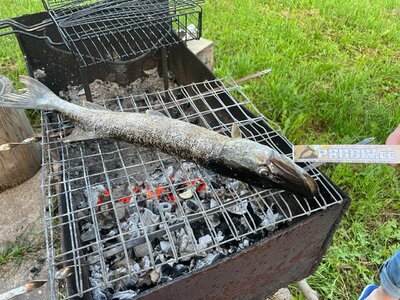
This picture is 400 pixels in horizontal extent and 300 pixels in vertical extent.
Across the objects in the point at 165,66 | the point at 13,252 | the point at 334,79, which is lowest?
the point at 13,252

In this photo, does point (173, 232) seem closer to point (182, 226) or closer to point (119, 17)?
point (182, 226)

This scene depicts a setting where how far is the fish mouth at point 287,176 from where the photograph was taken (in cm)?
188

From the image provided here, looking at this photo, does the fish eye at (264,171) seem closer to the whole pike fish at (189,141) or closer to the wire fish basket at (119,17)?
the whole pike fish at (189,141)

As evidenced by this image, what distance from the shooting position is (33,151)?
3500mm

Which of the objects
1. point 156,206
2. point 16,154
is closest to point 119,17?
point 16,154

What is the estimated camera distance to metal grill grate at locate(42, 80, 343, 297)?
2.05 metres

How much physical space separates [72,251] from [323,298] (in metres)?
1.96

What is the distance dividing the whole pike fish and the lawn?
1353 mm

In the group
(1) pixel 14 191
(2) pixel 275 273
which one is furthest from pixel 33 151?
(2) pixel 275 273

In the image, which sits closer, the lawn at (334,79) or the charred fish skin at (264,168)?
the charred fish skin at (264,168)

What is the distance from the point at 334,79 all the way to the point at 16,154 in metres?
3.83

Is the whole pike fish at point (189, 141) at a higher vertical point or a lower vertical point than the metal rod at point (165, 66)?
higher

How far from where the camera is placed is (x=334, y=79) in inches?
180

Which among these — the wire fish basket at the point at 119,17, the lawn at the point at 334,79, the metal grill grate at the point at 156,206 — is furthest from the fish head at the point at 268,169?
the wire fish basket at the point at 119,17
